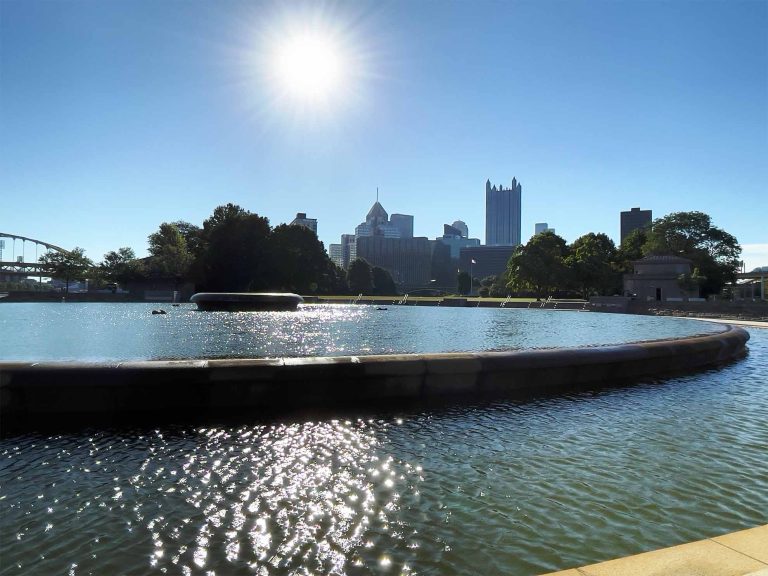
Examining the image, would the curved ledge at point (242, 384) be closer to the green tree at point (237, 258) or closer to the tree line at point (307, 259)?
the tree line at point (307, 259)

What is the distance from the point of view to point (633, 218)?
178375mm

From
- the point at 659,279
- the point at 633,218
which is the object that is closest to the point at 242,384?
the point at 659,279

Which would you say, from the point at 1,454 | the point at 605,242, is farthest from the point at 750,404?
the point at 605,242

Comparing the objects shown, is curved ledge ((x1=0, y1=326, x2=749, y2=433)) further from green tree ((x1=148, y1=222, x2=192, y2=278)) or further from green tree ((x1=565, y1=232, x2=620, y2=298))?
green tree ((x1=148, y1=222, x2=192, y2=278))

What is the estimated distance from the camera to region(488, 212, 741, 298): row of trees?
2827 inches

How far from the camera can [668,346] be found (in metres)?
11.6

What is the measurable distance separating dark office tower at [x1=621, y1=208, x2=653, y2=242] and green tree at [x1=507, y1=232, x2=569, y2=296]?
11755 cm

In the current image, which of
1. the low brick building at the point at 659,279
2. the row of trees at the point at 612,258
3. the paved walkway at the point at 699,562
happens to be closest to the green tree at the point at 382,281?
the row of trees at the point at 612,258

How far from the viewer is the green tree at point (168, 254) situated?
80.6 meters

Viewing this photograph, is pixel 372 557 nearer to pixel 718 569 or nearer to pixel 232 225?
pixel 718 569

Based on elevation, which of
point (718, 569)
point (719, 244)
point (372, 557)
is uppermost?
point (719, 244)

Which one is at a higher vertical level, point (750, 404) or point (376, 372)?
point (376, 372)

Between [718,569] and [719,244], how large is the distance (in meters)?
96.3

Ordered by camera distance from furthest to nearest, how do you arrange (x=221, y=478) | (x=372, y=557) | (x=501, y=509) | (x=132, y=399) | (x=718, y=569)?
1. (x=132, y=399)
2. (x=221, y=478)
3. (x=501, y=509)
4. (x=372, y=557)
5. (x=718, y=569)
